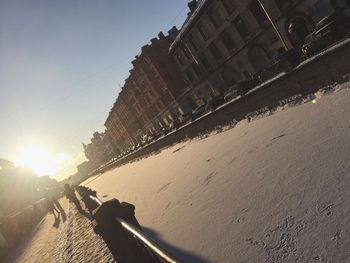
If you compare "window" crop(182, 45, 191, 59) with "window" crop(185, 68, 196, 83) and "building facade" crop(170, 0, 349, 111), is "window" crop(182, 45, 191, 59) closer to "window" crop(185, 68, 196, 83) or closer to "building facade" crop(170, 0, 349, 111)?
"building facade" crop(170, 0, 349, 111)

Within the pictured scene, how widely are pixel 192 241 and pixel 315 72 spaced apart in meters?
6.01

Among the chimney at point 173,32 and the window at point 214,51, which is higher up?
the chimney at point 173,32

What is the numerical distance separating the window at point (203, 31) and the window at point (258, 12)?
25.6ft

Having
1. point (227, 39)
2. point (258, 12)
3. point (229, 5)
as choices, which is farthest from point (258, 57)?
point (229, 5)

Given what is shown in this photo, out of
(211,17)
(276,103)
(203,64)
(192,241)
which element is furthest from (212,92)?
(192,241)

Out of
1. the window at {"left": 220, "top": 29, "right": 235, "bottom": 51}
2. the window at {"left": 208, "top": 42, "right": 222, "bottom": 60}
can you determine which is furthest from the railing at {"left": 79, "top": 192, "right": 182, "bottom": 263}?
the window at {"left": 208, "top": 42, "right": 222, "bottom": 60}

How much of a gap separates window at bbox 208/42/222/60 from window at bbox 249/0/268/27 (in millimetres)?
7792

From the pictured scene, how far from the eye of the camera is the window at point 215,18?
3190 cm

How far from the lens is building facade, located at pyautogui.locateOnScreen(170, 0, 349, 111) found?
23.4m

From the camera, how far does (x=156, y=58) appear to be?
161ft

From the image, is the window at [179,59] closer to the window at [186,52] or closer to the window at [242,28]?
the window at [186,52]

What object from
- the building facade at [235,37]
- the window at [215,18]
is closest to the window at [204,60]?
the building facade at [235,37]

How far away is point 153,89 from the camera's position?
53.1 metres

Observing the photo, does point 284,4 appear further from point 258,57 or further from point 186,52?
point 186,52
